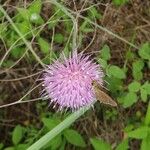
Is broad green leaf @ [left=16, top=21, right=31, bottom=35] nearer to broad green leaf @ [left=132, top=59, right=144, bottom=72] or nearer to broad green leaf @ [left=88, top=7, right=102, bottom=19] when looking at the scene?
broad green leaf @ [left=88, top=7, right=102, bottom=19]

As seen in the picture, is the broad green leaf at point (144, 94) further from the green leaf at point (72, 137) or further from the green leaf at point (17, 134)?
the green leaf at point (17, 134)

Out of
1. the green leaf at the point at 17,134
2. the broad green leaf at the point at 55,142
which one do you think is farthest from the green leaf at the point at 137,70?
the green leaf at the point at 17,134

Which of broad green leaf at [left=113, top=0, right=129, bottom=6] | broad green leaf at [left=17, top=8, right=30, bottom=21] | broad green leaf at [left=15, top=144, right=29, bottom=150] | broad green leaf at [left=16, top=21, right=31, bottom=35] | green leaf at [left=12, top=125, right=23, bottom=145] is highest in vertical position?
broad green leaf at [left=17, top=8, right=30, bottom=21]

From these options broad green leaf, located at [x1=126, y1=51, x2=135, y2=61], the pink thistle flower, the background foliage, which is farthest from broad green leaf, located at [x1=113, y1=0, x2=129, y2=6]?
the pink thistle flower

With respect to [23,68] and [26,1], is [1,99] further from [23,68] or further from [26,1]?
[26,1]

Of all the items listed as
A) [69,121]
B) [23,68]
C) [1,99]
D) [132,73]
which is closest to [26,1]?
[23,68]
